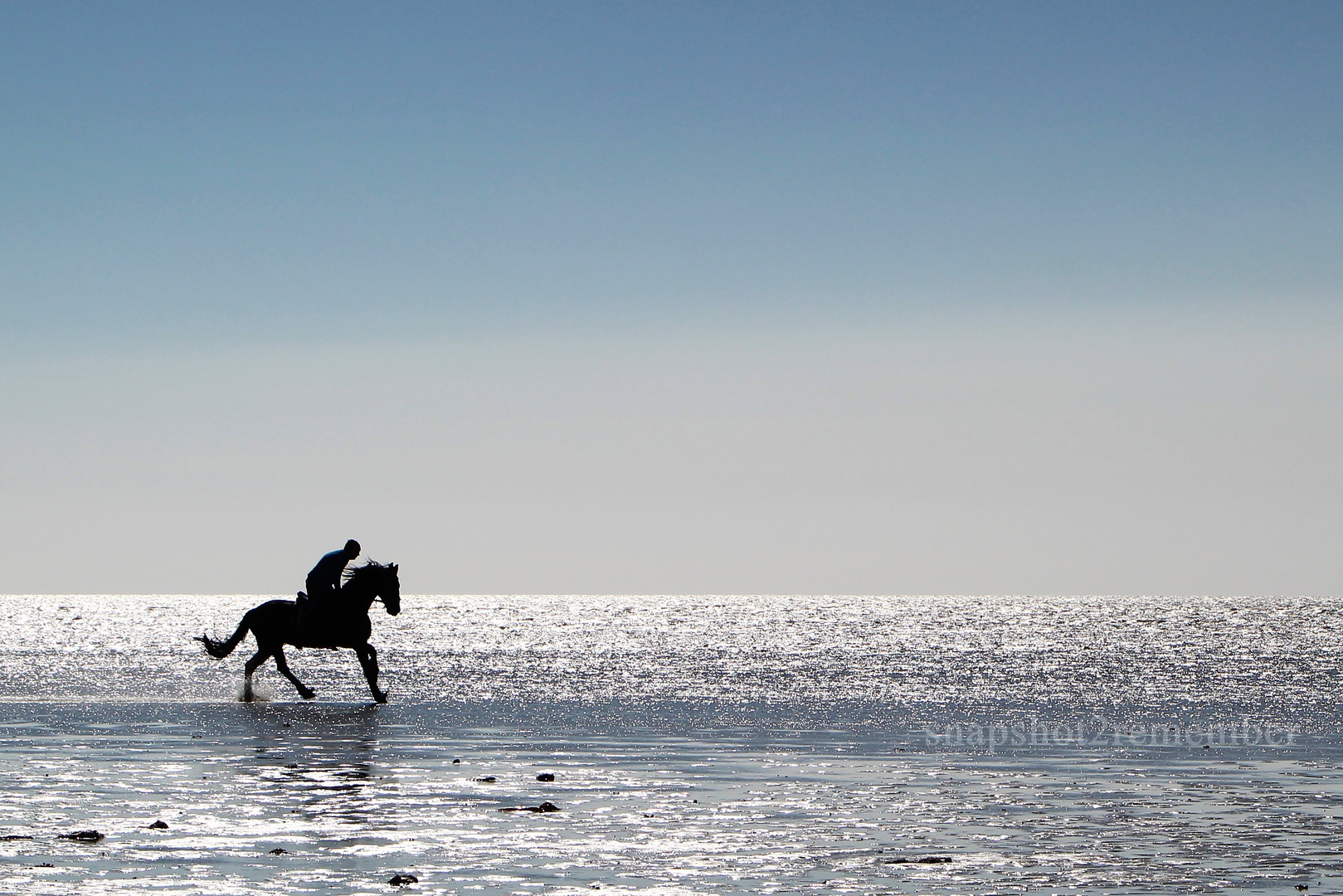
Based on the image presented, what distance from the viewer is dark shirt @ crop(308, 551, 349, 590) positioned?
2728 cm

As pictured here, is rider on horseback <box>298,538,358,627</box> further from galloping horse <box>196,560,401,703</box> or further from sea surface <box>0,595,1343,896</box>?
sea surface <box>0,595,1343,896</box>

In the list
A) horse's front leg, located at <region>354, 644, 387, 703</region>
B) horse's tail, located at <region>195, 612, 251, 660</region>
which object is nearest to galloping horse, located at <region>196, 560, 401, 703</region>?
horse's front leg, located at <region>354, 644, 387, 703</region>

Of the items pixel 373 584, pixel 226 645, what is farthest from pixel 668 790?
pixel 226 645

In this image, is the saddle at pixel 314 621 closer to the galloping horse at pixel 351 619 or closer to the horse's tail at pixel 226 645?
the galloping horse at pixel 351 619

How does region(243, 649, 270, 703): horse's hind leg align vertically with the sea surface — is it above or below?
above

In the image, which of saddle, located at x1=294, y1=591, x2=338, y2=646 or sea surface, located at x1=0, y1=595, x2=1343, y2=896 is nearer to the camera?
sea surface, located at x1=0, y1=595, x2=1343, y2=896

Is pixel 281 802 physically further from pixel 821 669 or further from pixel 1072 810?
pixel 821 669

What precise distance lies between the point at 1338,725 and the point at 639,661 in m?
33.8

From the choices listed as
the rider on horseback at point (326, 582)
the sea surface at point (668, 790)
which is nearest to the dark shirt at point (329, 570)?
the rider on horseback at point (326, 582)

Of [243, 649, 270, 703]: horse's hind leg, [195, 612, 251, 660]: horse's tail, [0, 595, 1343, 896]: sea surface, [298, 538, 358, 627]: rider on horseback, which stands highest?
[298, 538, 358, 627]: rider on horseback

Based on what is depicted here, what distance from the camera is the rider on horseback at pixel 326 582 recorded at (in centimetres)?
2730

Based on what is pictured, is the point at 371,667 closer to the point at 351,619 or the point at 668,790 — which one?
the point at 351,619

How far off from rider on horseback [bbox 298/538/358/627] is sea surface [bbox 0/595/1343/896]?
1720 millimetres

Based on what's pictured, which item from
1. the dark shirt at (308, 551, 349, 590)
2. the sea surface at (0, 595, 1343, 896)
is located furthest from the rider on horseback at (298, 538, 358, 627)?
the sea surface at (0, 595, 1343, 896)
